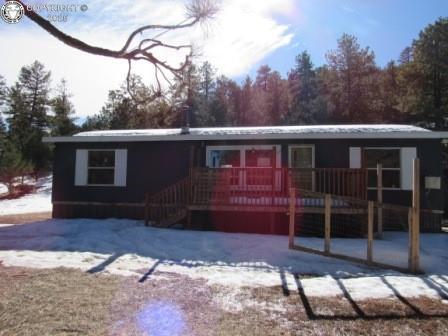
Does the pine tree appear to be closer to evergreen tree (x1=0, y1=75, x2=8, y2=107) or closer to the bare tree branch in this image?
evergreen tree (x1=0, y1=75, x2=8, y2=107)

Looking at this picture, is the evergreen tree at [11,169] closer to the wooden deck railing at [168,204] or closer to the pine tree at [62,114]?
the pine tree at [62,114]

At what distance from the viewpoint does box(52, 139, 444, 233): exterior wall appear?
1112 centimetres

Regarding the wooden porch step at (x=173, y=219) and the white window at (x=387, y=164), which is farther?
the white window at (x=387, y=164)

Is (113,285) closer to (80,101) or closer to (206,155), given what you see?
(206,155)

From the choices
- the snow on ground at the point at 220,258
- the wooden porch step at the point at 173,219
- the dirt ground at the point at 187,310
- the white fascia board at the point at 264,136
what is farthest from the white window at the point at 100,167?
the dirt ground at the point at 187,310

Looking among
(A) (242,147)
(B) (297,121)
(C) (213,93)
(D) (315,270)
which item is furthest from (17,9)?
(C) (213,93)

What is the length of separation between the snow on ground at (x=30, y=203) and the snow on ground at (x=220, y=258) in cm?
755

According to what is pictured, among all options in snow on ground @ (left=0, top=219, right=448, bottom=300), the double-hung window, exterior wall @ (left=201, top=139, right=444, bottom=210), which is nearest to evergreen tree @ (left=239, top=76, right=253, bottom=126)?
the double-hung window

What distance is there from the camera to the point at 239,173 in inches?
416

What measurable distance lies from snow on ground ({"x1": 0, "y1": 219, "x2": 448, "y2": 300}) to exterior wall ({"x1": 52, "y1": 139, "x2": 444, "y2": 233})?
7.00 feet

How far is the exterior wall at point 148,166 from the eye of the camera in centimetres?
1112

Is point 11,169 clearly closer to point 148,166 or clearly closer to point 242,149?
point 148,166

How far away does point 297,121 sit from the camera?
28297 millimetres

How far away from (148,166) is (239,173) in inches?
128
